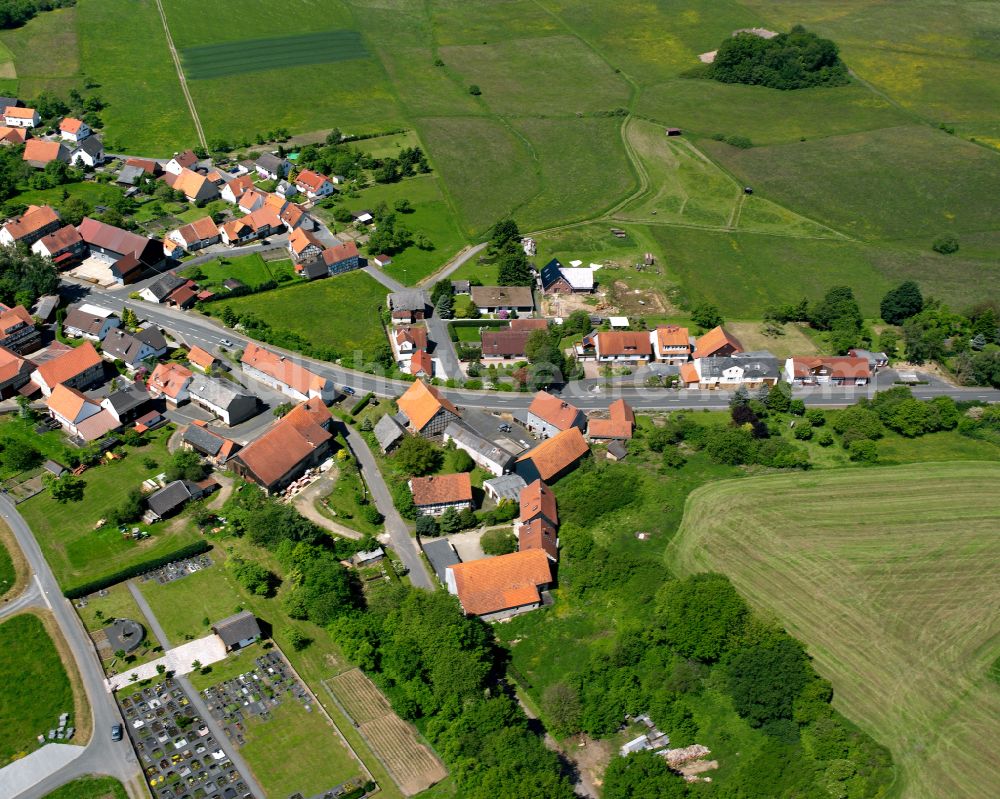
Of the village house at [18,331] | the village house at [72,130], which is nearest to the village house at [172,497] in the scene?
the village house at [18,331]

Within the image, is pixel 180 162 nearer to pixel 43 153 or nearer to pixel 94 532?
pixel 43 153

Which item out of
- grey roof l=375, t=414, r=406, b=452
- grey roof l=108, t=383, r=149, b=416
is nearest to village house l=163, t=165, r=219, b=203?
grey roof l=108, t=383, r=149, b=416

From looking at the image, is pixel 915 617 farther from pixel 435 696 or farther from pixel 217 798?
pixel 217 798

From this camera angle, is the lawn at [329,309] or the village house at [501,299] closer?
the lawn at [329,309]

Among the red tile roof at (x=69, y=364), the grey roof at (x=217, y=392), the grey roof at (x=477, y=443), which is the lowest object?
the grey roof at (x=477, y=443)

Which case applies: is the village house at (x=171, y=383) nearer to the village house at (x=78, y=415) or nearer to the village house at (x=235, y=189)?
the village house at (x=78, y=415)

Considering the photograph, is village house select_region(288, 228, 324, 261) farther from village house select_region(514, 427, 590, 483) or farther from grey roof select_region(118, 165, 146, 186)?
village house select_region(514, 427, 590, 483)
